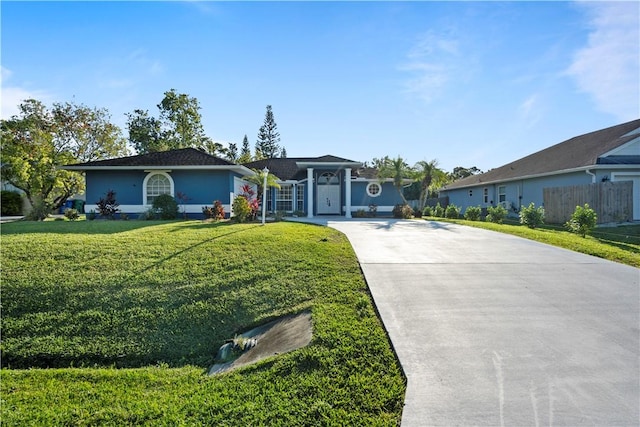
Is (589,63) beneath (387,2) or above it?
beneath

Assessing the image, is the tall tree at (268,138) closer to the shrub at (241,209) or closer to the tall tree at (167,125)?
the tall tree at (167,125)

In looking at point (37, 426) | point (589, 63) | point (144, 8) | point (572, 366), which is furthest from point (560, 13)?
point (37, 426)

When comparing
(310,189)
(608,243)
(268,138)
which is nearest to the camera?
(608,243)

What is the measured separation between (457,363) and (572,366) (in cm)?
119

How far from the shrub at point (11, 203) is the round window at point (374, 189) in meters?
28.3

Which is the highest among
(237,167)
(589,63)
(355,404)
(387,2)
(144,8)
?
(387,2)

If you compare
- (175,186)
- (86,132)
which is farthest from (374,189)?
(86,132)

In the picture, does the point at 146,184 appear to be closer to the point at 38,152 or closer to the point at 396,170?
the point at 38,152

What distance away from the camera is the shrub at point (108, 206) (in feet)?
54.9

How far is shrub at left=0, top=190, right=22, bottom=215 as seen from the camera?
92.7 feet

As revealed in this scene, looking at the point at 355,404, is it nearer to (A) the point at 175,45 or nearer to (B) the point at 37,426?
(B) the point at 37,426

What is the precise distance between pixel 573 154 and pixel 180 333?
2214cm

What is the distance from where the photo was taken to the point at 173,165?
1686 cm

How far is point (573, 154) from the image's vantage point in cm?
1966
